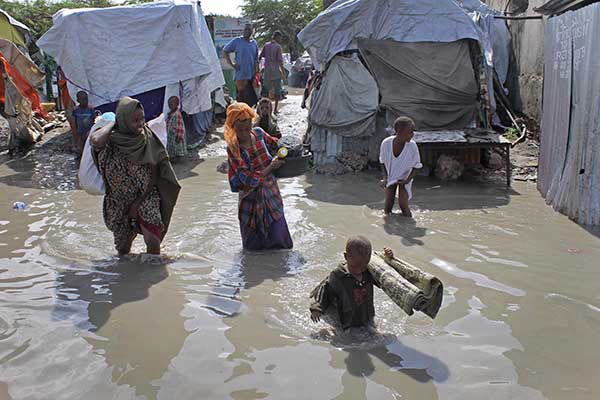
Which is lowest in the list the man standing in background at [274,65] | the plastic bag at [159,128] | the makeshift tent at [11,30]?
the plastic bag at [159,128]

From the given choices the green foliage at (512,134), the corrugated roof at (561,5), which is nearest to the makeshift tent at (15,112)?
the green foliage at (512,134)

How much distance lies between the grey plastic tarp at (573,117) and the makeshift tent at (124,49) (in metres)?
6.14

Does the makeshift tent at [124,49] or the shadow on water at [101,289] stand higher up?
the makeshift tent at [124,49]

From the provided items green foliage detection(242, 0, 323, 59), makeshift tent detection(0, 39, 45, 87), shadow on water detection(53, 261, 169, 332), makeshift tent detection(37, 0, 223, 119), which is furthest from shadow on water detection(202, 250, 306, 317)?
green foliage detection(242, 0, 323, 59)

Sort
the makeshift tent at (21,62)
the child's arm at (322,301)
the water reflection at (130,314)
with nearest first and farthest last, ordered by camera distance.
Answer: the water reflection at (130,314) < the child's arm at (322,301) < the makeshift tent at (21,62)

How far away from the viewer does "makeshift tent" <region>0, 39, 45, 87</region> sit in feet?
38.6

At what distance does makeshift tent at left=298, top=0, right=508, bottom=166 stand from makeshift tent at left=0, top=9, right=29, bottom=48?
703cm

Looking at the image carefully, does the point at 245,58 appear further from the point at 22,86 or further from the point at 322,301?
the point at 322,301

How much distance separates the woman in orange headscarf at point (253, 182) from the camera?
5.08 meters

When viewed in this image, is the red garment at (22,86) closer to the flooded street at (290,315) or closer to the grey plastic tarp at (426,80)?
the flooded street at (290,315)

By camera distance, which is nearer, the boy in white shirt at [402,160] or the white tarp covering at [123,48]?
the boy in white shirt at [402,160]

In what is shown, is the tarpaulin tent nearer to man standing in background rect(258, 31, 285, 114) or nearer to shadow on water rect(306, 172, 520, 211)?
shadow on water rect(306, 172, 520, 211)

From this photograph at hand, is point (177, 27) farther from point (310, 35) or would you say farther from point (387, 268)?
point (387, 268)

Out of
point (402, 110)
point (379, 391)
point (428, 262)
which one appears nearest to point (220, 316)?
point (379, 391)
